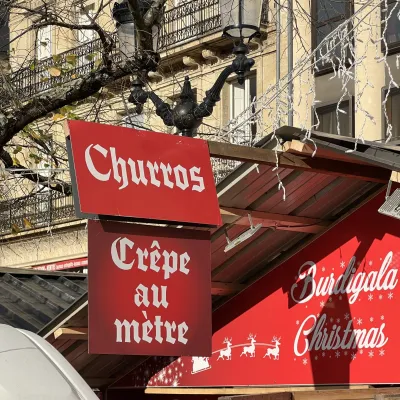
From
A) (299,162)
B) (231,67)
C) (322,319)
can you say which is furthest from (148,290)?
(231,67)

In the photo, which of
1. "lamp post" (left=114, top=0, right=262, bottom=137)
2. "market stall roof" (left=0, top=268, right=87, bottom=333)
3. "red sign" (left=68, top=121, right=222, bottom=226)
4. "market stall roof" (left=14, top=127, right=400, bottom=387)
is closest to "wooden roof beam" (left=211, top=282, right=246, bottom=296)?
"market stall roof" (left=14, top=127, right=400, bottom=387)

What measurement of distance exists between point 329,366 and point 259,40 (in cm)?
1532

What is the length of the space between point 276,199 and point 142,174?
235 centimetres

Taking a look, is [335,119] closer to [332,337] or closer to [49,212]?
[49,212]

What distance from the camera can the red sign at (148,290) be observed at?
761 centimetres

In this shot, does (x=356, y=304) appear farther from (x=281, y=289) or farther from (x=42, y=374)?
(x=42, y=374)

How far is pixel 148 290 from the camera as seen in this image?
26.0 feet

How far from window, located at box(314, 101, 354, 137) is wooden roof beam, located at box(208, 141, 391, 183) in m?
11.9

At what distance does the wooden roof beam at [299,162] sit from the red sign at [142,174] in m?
0.17

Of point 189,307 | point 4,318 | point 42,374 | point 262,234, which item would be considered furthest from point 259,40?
point 42,374

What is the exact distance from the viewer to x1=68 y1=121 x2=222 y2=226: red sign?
7.55 metres

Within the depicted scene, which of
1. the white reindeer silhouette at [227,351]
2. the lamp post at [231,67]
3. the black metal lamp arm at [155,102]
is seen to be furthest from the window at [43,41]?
the white reindeer silhouette at [227,351]

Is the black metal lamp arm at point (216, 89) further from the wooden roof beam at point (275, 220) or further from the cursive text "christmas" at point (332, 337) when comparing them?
the cursive text "christmas" at point (332, 337)

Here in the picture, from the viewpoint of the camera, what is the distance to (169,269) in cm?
801
